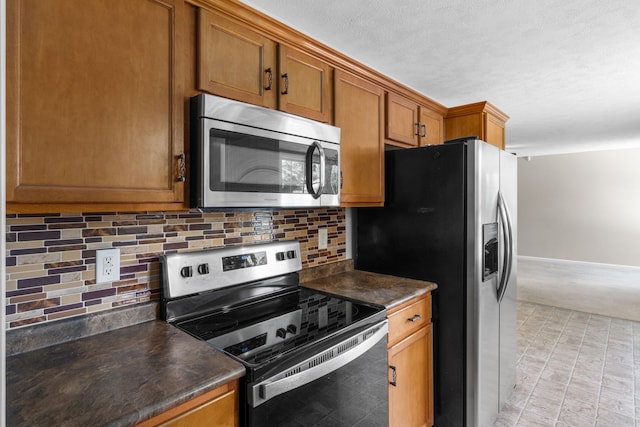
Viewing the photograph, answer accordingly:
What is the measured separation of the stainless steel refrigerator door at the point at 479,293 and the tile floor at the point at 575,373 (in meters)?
0.38

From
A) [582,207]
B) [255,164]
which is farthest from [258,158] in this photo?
[582,207]

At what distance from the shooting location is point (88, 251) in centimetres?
132

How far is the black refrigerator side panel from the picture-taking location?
198 cm

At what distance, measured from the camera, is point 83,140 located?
3.43 ft

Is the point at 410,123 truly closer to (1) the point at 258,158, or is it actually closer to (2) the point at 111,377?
(1) the point at 258,158

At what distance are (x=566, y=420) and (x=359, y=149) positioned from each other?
7.03 feet

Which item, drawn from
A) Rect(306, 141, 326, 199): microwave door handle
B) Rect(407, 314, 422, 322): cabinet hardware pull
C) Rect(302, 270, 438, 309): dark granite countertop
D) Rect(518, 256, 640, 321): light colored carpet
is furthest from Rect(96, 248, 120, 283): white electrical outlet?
Rect(518, 256, 640, 321): light colored carpet

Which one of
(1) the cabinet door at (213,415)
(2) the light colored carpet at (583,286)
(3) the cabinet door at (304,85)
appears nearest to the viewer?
(1) the cabinet door at (213,415)

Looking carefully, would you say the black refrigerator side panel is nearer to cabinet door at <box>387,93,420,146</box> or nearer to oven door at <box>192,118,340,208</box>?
cabinet door at <box>387,93,420,146</box>

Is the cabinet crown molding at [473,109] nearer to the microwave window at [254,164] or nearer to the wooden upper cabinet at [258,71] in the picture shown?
the wooden upper cabinet at [258,71]

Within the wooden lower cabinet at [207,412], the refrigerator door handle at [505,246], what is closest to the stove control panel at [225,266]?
the wooden lower cabinet at [207,412]

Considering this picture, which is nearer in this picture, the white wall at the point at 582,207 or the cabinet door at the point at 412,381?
the cabinet door at the point at 412,381

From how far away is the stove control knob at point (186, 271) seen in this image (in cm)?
150

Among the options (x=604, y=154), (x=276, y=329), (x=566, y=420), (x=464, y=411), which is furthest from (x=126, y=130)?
(x=604, y=154)
